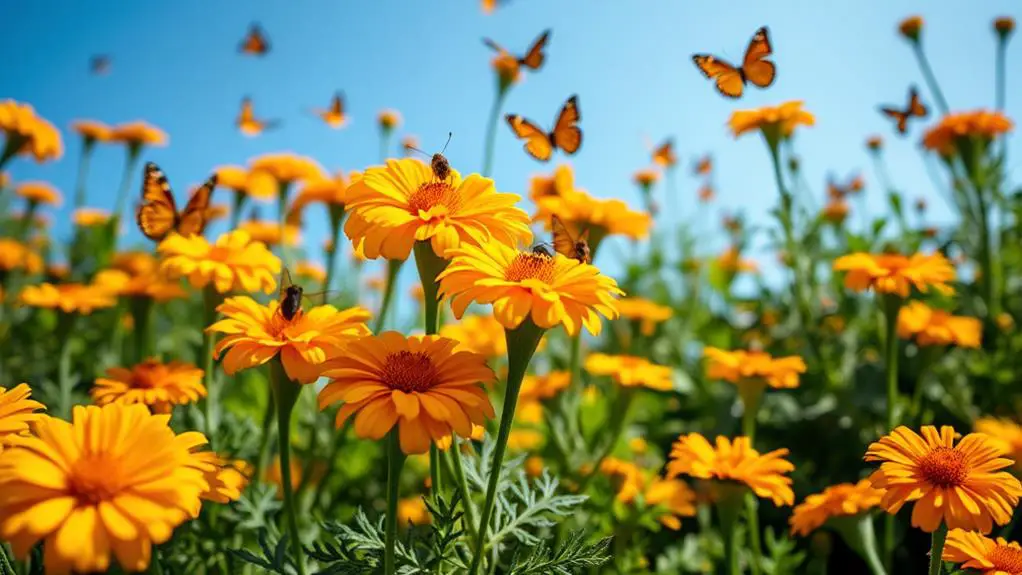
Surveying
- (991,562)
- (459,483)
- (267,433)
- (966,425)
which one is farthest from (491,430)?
(966,425)

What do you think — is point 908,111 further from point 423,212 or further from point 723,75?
point 423,212

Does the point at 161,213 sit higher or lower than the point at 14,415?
higher

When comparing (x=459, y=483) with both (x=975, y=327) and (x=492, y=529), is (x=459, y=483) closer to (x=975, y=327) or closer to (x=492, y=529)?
(x=492, y=529)

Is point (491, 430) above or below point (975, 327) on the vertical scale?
below

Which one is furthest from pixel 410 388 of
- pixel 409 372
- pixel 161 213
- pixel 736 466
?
pixel 161 213

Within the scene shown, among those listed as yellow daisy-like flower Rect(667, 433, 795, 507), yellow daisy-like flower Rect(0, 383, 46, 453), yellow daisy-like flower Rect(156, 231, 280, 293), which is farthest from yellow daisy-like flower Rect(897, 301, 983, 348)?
yellow daisy-like flower Rect(0, 383, 46, 453)
